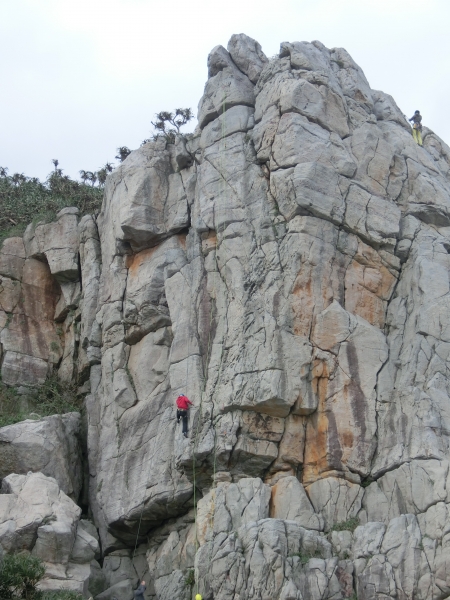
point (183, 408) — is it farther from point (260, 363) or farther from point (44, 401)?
point (44, 401)

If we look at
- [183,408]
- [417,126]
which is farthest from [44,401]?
[417,126]

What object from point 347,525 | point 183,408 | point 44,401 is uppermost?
point 44,401

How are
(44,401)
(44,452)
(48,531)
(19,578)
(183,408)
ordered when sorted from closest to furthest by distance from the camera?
(19,578) → (48,531) → (183,408) → (44,452) → (44,401)

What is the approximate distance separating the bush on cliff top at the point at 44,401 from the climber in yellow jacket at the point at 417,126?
1826cm

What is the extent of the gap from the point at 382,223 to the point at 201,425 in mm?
9916

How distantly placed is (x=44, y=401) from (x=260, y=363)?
12578 mm

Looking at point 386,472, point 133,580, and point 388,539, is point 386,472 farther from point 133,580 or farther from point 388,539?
point 133,580

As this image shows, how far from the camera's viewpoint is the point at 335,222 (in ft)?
119

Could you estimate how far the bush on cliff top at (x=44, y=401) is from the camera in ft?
137

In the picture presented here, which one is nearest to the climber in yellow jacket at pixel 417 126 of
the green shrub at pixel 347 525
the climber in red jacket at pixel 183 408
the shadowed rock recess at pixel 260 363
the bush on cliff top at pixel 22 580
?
the shadowed rock recess at pixel 260 363

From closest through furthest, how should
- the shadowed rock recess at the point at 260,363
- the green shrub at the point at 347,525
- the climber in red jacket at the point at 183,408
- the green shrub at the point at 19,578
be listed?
the green shrub at the point at 19,578 < the shadowed rock recess at the point at 260,363 < the green shrub at the point at 347,525 < the climber in red jacket at the point at 183,408

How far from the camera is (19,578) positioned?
2984 cm

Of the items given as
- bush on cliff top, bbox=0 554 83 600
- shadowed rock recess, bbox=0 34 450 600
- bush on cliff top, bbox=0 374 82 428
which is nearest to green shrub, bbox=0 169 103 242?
shadowed rock recess, bbox=0 34 450 600

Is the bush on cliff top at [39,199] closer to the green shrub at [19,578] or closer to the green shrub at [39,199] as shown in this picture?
the green shrub at [39,199]
